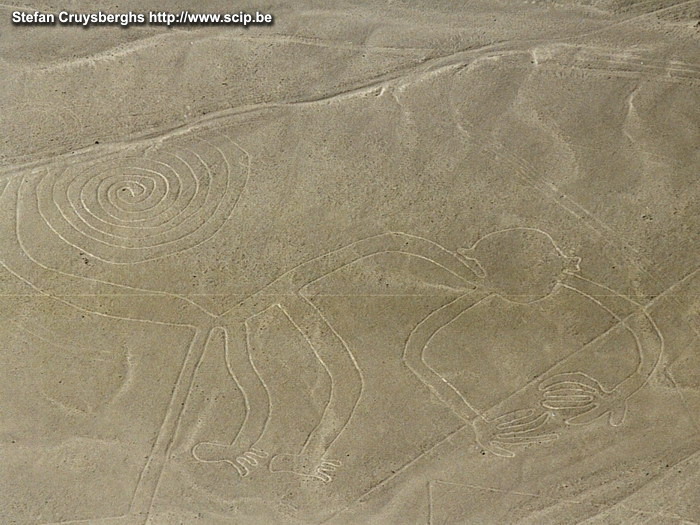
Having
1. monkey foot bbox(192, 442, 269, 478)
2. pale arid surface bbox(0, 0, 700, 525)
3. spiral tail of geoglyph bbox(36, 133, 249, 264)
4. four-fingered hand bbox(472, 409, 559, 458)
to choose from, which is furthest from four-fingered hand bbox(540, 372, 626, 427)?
spiral tail of geoglyph bbox(36, 133, 249, 264)

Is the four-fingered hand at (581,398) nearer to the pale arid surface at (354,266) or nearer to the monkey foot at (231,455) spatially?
the pale arid surface at (354,266)

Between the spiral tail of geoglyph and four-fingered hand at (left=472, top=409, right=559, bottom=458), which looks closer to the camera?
four-fingered hand at (left=472, top=409, right=559, bottom=458)

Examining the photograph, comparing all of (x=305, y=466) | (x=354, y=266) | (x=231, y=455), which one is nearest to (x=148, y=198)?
(x=354, y=266)

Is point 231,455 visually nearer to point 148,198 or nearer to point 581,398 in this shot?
point 148,198

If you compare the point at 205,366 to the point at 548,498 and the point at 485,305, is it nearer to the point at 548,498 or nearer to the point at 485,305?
the point at 485,305

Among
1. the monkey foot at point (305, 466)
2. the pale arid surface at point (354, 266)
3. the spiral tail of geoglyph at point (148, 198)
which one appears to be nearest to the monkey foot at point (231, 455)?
the pale arid surface at point (354, 266)

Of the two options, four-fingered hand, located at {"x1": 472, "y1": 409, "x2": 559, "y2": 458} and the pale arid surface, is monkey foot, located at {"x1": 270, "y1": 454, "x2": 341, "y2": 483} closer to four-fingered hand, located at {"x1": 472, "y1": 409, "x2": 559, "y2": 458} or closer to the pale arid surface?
the pale arid surface
